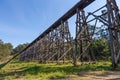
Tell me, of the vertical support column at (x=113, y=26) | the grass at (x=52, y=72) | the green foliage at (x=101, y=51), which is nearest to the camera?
the grass at (x=52, y=72)

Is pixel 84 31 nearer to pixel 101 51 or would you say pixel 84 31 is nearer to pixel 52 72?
pixel 52 72

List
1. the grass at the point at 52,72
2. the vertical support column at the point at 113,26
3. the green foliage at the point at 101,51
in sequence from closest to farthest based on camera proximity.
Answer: the grass at the point at 52,72
the vertical support column at the point at 113,26
the green foliage at the point at 101,51

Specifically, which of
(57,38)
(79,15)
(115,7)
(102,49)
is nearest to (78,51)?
(79,15)

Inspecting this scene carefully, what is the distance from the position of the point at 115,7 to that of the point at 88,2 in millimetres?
3403

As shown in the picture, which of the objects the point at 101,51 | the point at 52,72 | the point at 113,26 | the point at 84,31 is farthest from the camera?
the point at 101,51

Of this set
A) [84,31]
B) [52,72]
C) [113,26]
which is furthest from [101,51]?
[52,72]

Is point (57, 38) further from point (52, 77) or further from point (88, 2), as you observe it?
point (52, 77)

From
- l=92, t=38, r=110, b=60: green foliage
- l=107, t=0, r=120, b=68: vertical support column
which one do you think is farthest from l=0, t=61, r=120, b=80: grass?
l=92, t=38, r=110, b=60: green foliage

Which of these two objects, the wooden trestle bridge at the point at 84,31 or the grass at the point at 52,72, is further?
the wooden trestle bridge at the point at 84,31

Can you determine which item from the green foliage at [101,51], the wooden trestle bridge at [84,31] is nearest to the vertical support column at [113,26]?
the wooden trestle bridge at [84,31]

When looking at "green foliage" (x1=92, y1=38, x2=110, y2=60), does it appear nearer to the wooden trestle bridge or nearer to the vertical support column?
the wooden trestle bridge

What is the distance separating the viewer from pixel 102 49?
88.2ft

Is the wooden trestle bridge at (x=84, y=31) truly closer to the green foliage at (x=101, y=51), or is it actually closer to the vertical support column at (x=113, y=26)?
the vertical support column at (x=113, y=26)

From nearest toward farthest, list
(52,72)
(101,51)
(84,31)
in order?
(52,72) < (84,31) < (101,51)
